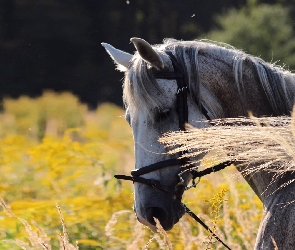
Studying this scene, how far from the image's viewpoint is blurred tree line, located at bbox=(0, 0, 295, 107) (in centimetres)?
3869

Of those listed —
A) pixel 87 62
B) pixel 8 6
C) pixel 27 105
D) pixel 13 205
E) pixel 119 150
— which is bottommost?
pixel 13 205

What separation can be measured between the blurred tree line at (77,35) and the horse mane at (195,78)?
32.9 meters

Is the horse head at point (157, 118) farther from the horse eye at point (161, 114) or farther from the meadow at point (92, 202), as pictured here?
the meadow at point (92, 202)

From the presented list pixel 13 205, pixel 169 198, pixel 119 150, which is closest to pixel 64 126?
pixel 119 150

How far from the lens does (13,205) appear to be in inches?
194

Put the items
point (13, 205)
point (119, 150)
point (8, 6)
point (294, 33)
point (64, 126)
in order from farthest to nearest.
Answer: point (8, 6) → point (294, 33) → point (64, 126) → point (119, 150) → point (13, 205)

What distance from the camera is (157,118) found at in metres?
3.07

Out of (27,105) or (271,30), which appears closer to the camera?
(27,105)

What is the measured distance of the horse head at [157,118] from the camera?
3.06m

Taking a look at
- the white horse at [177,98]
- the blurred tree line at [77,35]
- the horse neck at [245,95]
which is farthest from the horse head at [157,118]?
the blurred tree line at [77,35]

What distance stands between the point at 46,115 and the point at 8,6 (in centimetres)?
2598

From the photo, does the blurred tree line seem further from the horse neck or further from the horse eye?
the horse eye

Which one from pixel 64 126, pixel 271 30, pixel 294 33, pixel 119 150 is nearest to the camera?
pixel 119 150

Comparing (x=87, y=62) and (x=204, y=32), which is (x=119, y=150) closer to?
(x=87, y=62)
